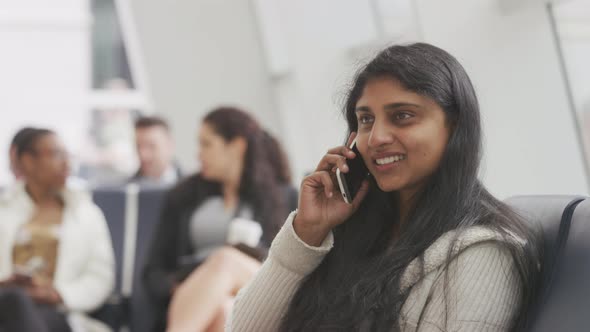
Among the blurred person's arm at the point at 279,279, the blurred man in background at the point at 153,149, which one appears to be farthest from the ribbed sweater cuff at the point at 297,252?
the blurred man in background at the point at 153,149

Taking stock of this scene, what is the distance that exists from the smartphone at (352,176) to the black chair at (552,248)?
1.14 feet

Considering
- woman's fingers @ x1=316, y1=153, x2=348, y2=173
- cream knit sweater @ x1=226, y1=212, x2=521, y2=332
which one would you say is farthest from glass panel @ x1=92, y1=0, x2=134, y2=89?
cream knit sweater @ x1=226, y1=212, x2=521, y2=332

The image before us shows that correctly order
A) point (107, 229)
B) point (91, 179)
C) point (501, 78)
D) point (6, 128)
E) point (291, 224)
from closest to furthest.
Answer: point (291, 224) → point (501, 78) → point (107, 229) → point (6, 128) → point (91, 179)

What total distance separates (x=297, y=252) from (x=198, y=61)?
5.45 metres

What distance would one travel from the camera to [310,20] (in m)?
5.29

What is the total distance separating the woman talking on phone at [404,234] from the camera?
147 centimetres

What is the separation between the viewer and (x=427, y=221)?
1.58 metres

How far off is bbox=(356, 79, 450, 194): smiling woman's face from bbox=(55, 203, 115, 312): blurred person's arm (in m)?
2.40

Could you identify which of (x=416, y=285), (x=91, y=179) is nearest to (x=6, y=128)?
(x=91, y=179)

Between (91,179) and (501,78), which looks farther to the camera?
(91,179)

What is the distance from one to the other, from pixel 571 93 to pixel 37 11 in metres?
5.23

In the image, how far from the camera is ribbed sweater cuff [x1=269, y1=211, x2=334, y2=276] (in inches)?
69.6

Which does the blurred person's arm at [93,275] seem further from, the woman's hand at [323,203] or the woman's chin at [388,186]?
the woman's chin at [388,186]

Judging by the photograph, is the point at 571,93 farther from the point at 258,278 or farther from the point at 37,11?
the point at 37,11
